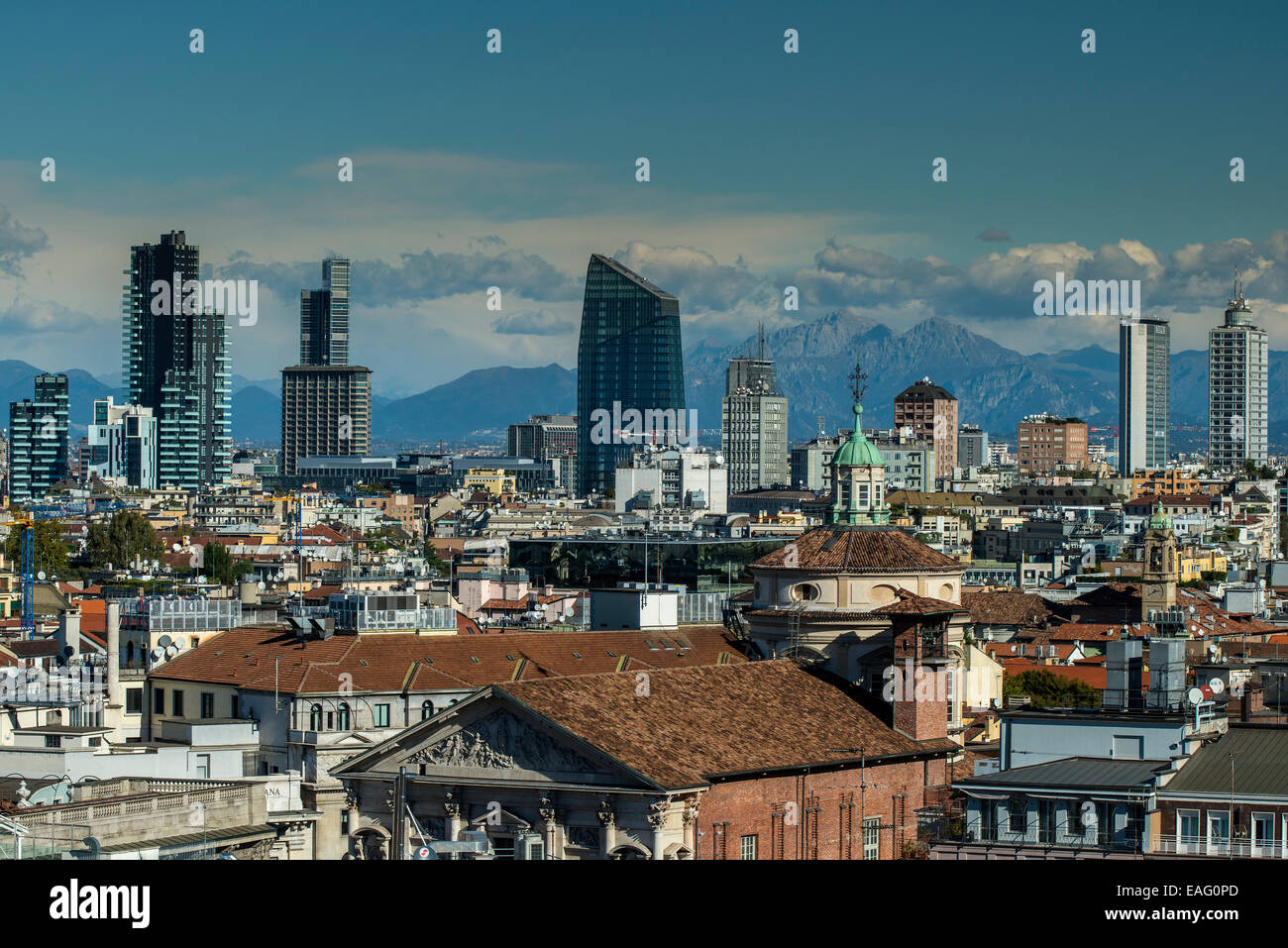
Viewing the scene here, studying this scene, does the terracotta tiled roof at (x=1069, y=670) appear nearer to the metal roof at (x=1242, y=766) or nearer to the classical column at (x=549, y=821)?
the classical column at (x=549, y=821)

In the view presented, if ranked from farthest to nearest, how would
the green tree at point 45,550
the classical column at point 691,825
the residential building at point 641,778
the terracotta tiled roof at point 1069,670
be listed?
the green tree at point 45,550, the terracotta tiled roof at point 1069,670, the classical column at point 691,825, the residential building at point 641,778

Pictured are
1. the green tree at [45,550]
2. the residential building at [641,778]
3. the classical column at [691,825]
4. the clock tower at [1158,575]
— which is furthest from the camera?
the green tree at [45,550]

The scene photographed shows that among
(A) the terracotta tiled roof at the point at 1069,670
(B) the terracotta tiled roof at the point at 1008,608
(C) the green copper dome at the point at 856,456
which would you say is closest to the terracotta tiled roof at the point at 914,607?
(C) the green copper dome at the point at 856,456

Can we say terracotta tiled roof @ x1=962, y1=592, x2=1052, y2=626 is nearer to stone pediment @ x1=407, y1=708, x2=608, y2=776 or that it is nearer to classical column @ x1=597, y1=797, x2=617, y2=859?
stone pediment @ x1=407, y1=708, x2=608, y2=776

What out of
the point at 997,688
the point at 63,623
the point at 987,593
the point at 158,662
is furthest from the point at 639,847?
Answer: the point at 987,593

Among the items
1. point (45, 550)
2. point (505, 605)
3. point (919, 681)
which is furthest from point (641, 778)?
point (45, 550)

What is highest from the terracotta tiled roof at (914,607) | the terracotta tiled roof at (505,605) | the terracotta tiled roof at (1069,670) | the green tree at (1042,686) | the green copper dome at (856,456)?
the green copper dome at (856,456)

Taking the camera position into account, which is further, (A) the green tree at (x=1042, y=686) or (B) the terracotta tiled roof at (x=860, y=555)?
(A) the green tree at (x=1042, y=686)
